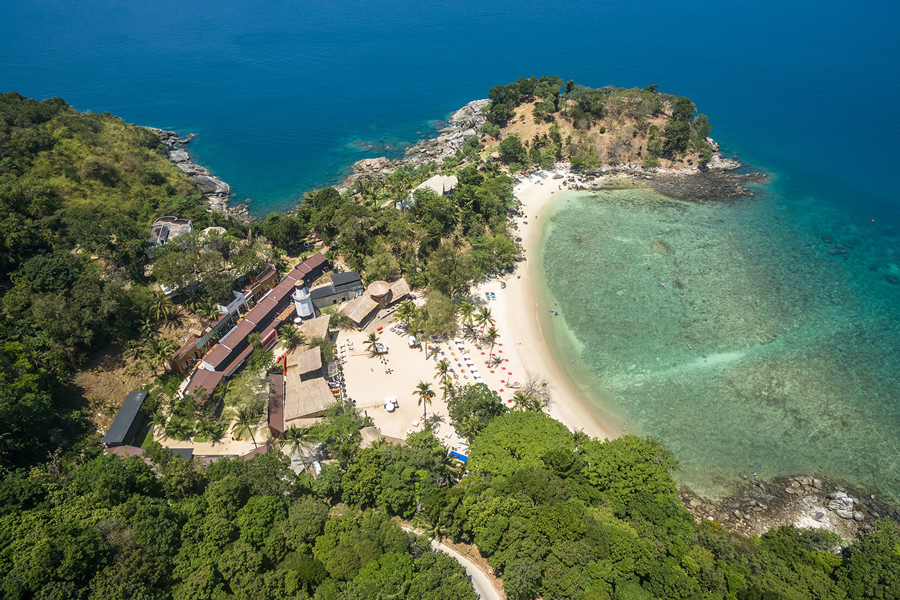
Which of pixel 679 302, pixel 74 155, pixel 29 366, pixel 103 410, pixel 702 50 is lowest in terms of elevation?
pixel 679 302

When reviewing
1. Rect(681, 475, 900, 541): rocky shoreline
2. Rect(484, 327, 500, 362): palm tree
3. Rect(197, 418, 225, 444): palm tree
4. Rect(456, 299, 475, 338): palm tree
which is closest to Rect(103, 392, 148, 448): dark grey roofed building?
Rect(197, 418, 225, 444): palm tree

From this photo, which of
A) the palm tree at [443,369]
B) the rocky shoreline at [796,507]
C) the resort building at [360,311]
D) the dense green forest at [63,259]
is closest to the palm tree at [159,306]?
the dense green forest at [63,259]

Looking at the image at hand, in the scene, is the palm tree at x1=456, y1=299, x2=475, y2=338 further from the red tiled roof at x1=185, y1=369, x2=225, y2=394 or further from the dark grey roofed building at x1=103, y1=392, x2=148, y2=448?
the dark grey roofed building at x1=103, y1=392, x2=148, y2=448

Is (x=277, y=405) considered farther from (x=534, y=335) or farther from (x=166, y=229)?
(x=166, y=229)

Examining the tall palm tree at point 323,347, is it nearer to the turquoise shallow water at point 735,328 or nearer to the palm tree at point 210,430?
the palm tree at point 210,430

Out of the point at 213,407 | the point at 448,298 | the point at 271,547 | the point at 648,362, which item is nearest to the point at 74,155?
the point at 213,407

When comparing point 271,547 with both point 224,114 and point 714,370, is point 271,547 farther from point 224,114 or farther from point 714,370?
point 224,114
